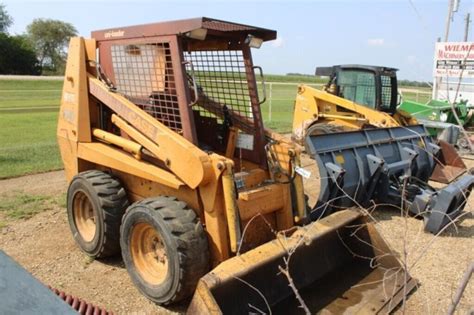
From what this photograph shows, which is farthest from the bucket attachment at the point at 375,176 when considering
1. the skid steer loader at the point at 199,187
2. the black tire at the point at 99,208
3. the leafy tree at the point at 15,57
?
the leafy tree at the point at 15,57

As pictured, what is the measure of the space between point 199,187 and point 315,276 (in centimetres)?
136

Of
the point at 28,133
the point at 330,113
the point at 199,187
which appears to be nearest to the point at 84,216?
the point at 199,187

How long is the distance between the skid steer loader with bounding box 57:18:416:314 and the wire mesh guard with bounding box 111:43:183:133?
14mm

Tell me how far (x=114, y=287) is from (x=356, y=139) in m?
3.83

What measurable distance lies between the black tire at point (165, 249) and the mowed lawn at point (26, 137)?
499cm

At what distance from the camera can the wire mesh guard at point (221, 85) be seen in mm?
4418

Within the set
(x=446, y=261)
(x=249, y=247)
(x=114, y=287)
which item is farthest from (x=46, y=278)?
(x=446, y=261)

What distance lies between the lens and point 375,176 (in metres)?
6.02

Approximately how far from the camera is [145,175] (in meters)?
3.97

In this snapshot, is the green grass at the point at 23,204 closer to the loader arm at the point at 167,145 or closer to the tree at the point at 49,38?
the loader arm at the point at 167,145

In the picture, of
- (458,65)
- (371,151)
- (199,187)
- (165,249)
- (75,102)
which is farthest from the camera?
(371,151)

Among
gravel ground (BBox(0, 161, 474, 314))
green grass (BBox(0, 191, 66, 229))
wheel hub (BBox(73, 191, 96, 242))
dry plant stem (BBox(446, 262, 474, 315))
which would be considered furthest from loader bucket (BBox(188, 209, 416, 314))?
green grass (BBox(0, 191, 66, 229))

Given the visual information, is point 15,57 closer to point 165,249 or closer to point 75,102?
point 75,102

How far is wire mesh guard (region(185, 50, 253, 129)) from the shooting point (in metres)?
4.42
